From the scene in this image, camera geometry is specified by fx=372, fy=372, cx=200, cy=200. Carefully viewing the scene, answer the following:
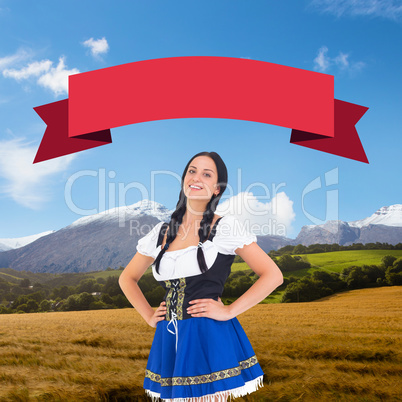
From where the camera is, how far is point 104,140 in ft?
14.4

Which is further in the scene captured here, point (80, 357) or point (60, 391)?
point (80, 357)

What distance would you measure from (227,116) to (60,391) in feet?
11.6

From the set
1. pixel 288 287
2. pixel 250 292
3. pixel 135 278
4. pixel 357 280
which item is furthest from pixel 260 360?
pixel 357 280

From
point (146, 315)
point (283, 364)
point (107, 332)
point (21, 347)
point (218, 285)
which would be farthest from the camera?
point (107, 332)

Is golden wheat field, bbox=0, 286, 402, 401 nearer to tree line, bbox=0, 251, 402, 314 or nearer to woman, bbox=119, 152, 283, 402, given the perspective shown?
woman, bbox=119, 152, 283, 402

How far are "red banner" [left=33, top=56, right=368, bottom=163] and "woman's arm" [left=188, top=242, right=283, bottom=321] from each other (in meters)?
1.91

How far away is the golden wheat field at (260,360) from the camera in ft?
13.3

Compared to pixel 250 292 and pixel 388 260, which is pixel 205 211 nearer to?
pixel 250 292

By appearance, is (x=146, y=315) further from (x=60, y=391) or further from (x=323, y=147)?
(x=323, y=147)

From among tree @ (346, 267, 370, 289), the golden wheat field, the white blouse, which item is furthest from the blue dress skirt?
tree @ (346, 267, 370, 289)

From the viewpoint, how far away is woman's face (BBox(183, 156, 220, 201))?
317cm

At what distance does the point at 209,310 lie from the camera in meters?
2.68

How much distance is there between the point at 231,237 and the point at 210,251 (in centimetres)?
19

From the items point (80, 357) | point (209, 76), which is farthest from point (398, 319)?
point (209, 76)
